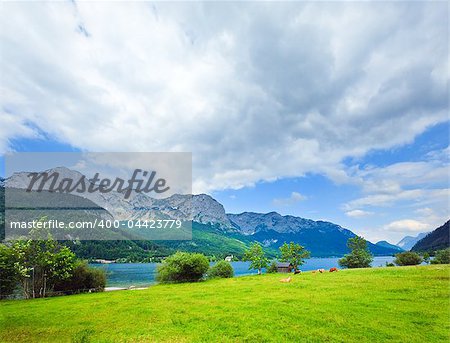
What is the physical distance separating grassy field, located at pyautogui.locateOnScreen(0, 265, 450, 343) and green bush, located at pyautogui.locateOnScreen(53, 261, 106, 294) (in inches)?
673

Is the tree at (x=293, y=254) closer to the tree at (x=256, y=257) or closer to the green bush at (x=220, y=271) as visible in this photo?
the tree at (x=256, y=257)

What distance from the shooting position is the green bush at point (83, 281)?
4731 centimetres

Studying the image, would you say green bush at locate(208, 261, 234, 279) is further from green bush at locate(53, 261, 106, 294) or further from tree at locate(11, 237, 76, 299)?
tree at locate(11, 237, 76, 299)

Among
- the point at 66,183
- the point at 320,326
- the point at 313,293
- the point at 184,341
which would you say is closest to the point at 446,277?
the point at 313,293

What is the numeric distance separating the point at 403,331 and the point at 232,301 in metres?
15.8

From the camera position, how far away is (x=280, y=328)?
731 inches

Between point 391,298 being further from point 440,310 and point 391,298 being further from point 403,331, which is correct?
point 403,331

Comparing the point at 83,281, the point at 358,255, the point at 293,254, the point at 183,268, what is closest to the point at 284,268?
the point at 293,254

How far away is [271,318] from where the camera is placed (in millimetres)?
20734

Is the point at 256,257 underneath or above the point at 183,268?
above

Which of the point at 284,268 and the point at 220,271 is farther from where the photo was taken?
the point at 284,268

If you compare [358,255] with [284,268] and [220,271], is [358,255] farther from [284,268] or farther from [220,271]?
[220,271]

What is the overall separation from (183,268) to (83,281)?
812 inches

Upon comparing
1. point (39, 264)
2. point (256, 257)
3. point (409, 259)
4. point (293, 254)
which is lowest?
point (409, 259)
